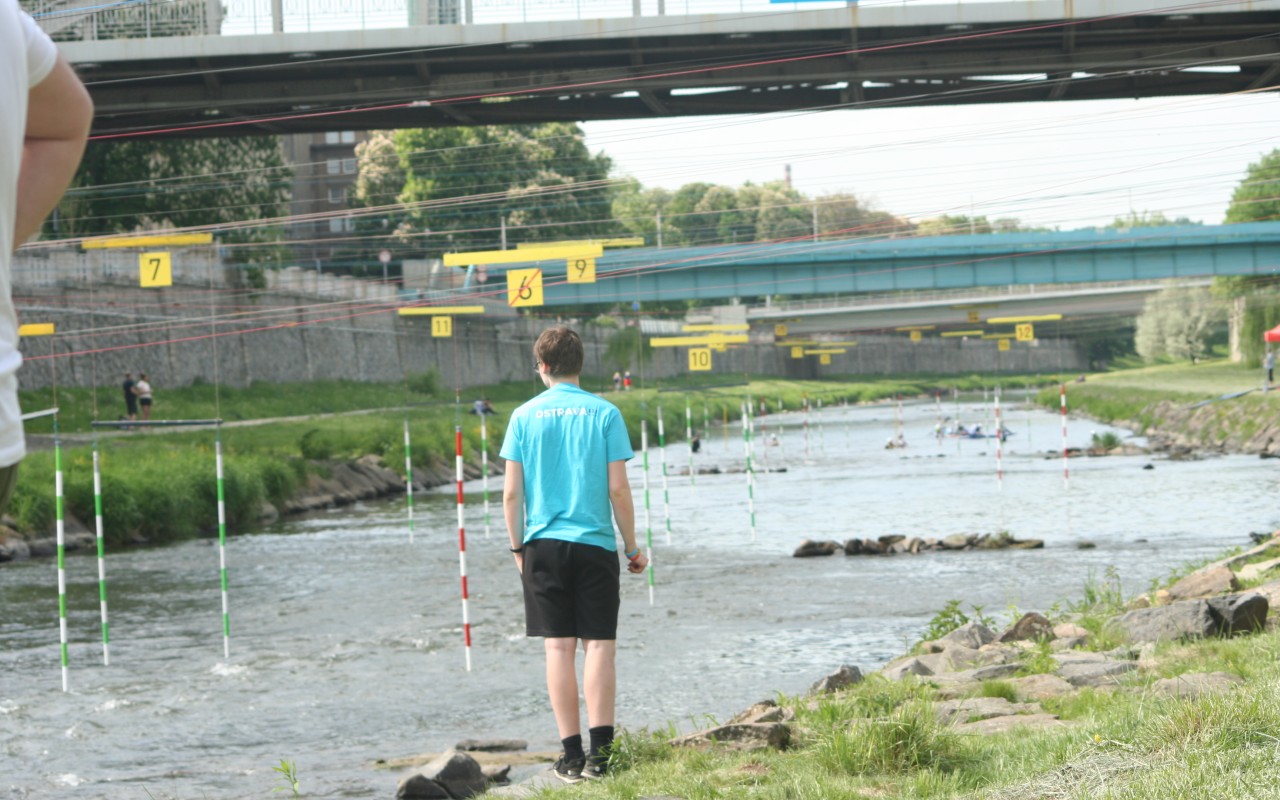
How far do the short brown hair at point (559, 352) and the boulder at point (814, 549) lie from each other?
1759cm

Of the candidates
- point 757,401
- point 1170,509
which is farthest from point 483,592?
point 757,401

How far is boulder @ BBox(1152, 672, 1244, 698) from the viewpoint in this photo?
725 centimetres

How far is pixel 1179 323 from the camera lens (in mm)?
93062

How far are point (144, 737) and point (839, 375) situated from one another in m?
113

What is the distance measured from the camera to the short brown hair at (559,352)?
8.01m

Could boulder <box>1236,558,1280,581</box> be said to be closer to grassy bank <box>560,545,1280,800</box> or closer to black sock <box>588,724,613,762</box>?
grassy bank <box>560,545,1280,800</box>

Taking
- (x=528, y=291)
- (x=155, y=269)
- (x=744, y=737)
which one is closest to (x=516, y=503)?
(x=744, y=737)

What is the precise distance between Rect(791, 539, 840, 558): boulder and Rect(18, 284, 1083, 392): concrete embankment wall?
41.3ft

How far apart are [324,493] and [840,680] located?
29386mm

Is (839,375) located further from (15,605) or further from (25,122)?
(25,122)

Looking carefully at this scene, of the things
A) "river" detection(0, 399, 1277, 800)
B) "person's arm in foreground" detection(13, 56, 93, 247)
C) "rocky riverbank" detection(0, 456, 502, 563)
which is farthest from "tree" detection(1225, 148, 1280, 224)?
"person's arm in foreground" detection(13, 56, 93, 247)

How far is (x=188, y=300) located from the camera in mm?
46000

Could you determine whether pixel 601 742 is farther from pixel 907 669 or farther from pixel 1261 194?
pixel 1261 194

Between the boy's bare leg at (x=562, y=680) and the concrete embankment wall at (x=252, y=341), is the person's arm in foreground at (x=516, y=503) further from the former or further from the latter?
the concrete embankment wall at (x=252, y=341)
